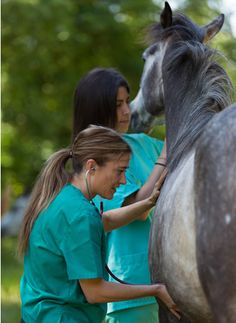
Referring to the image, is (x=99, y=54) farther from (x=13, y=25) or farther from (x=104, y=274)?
(x=104, y=274)

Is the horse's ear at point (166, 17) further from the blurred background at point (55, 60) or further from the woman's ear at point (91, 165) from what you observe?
the blurred background at point (55, 60)

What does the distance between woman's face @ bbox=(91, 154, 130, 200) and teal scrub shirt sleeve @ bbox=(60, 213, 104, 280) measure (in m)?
0.20

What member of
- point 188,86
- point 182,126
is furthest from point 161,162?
point 188,86

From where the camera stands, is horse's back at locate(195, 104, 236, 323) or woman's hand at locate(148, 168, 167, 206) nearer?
horse's back at locate(195, 104, 236, 323)

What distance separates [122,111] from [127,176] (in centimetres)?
38

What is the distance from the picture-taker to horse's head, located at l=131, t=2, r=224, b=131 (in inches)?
140

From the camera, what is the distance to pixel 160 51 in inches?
150

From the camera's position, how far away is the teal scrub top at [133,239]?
3.50 m

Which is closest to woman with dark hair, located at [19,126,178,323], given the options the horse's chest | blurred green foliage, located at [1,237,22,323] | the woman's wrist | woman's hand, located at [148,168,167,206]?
the horse's chest

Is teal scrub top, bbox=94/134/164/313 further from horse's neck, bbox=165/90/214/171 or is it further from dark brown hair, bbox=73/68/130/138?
horse's neck, bbox=165/90/214/171

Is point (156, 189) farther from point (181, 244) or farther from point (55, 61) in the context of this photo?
point (55, 61)

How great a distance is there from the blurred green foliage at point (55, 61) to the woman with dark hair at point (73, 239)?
28.7ft

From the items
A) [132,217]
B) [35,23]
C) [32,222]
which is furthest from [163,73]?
[35,23]

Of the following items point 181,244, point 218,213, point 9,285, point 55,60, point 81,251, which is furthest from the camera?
point 55,60
